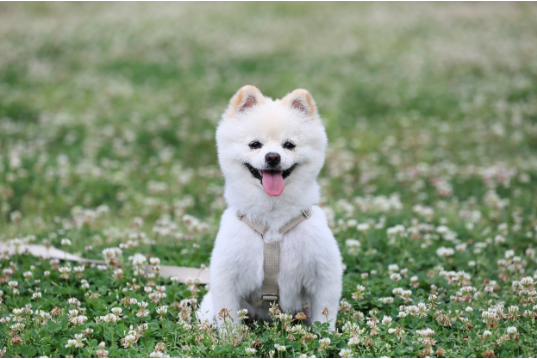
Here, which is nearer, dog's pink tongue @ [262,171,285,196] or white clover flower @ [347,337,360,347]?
white clover flower @ [347,337,360,347]

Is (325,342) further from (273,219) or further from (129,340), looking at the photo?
(129,340)

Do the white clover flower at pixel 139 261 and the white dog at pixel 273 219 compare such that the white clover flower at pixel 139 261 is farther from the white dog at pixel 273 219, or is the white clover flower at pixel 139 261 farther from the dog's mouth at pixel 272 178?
the dog's mouth at pixel 272 178

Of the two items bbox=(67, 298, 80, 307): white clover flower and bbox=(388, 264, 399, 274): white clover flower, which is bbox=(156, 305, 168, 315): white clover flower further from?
bbox=(388, 264, 399, 274): white clover flower

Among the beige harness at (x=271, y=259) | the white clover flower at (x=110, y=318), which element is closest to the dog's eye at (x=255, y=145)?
the beige harness at (x=271, y=259)

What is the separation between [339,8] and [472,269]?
1981 cm

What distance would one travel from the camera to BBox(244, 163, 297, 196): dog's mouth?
3.88m

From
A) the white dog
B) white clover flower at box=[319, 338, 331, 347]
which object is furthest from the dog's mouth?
white clover flower at box=[319, 338, 331, 347]

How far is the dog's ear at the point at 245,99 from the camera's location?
405 centimetres

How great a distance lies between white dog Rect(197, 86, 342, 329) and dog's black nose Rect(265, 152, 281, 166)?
142mm

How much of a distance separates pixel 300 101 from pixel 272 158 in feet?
1.89

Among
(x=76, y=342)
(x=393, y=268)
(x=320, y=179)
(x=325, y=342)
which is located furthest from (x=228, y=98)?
(x=325, y=342)

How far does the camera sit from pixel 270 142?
12.8 feet

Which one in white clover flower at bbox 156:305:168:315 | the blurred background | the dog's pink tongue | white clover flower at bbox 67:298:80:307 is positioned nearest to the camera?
the dog's pink tongue

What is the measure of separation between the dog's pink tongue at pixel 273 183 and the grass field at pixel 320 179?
2.89 ft
